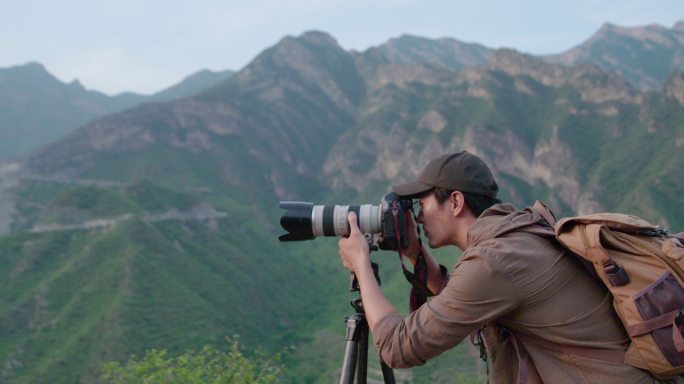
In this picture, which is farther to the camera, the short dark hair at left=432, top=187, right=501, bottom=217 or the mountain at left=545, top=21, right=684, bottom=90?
the mountain at left=545, top=21, right=684, bottom=90

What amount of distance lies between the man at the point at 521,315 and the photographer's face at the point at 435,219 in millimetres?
212

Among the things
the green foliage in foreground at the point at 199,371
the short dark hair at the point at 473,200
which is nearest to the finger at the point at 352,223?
the short dark hair at the point at 473,200

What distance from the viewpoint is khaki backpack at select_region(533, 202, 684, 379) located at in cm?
185

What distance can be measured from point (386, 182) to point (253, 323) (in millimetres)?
40947

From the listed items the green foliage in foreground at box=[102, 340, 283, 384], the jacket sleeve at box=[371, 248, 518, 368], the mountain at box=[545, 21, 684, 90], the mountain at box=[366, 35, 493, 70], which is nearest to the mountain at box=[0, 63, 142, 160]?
the mountain at box=[366, 35, 493, 70]

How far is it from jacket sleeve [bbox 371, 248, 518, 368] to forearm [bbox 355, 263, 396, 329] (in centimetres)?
13

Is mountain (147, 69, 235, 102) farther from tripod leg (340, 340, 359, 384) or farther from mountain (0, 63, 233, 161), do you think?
tripod leg (340, 340, 359, 384)

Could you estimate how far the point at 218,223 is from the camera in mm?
61500

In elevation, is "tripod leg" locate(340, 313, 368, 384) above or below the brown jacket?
below

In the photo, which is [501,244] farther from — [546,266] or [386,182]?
[386,182]

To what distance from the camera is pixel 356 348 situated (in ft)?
8.79

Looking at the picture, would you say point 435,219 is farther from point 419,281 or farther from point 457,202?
point 419,281

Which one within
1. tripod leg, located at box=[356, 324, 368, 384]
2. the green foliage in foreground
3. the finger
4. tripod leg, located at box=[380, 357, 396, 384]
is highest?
the finger

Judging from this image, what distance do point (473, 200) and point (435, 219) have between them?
0.19 m
